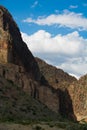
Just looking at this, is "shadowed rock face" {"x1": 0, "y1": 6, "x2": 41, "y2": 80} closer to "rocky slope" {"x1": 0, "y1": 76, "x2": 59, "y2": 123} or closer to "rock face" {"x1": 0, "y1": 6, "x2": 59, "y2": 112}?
"rock face" {"x1": 0, "y1": 6, "x2": 59, "y2": 112}

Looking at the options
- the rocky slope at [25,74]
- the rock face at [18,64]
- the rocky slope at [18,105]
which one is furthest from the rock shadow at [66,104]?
the rocky slope at [18,105]

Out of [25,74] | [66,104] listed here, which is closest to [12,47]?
[25,74]

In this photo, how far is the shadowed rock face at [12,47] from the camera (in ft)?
479

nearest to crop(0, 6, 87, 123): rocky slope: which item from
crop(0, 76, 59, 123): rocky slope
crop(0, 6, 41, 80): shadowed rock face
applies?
crop(0, 6, 41, 80): shadowed rock face

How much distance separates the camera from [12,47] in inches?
5930

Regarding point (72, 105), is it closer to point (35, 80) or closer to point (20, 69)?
point (35, 80)

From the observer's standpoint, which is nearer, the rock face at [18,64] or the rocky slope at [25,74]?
the rock face at [18,64]

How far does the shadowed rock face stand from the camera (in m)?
146

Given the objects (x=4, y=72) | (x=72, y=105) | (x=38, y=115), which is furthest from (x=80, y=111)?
(x=38, y=115)

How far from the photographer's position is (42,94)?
542 feet

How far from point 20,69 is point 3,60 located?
279 inches

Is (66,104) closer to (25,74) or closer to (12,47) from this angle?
(25,74)

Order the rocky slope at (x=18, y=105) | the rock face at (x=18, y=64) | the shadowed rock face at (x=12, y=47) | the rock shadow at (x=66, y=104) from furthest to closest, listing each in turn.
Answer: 1. the rock shadow at (x=66, y=104)
2. the shadowed rock face at (x=12, y=47)
3. the rock face at (x=18, y=64)
4. the rocky slope at (x=18, y=105)

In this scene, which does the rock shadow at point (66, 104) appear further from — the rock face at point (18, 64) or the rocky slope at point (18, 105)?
the rocky slope at point (18, 105)
